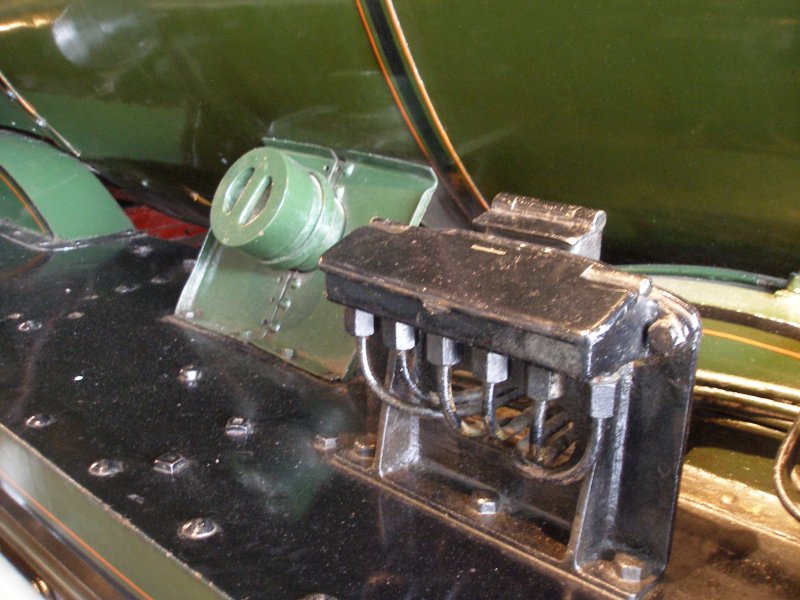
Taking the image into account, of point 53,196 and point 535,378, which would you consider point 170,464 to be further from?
point 53,196

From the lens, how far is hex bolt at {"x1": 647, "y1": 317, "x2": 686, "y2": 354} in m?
0.65

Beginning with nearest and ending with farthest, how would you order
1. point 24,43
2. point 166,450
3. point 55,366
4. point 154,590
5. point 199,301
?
point 154,590, point 166,450, point 55,366, point 199,301, point 24,43

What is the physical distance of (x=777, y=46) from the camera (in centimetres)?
73

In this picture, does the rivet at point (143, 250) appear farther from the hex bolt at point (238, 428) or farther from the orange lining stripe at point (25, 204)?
the hex bolt at point (238, 428)

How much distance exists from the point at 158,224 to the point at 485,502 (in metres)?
2.08

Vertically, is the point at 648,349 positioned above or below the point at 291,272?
above

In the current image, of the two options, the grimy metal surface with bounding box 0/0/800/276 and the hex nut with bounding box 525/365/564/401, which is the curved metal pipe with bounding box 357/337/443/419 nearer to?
the hex nut with bounding box 525/365/564/401

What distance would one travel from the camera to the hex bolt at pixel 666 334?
A: 647mm

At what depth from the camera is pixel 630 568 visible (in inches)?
28.2

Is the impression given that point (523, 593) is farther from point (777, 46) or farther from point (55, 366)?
point (55, 366)

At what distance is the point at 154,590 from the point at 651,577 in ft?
1.52

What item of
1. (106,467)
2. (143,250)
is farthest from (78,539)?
(143,250)

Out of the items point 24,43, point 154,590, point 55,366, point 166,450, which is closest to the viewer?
point 154,590

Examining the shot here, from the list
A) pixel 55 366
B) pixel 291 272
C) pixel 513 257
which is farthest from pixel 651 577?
pixel 55 366
